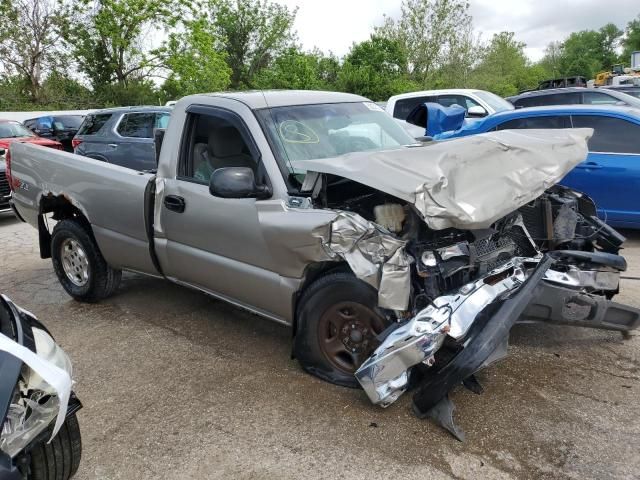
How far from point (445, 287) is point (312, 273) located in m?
0.85

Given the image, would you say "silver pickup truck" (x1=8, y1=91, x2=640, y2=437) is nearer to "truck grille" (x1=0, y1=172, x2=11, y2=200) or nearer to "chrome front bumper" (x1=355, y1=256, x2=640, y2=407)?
"chrome front bumper" (x1=355, y1=256, x2=640, y2=407)

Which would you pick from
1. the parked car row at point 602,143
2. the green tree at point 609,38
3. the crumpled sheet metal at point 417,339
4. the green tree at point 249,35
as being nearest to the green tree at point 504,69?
the green tree at point 249,35

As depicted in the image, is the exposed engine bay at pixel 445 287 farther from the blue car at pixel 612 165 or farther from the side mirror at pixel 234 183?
the blue car at pixel 612 165

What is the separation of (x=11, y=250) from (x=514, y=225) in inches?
280

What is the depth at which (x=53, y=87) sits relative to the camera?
99.6 feet

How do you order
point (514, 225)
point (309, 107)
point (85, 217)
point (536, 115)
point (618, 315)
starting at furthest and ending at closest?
point (536, 115), point (85, 217), point (309, 107), point (514, 225), point (618, 315)

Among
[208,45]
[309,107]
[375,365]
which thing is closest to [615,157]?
[309,107]

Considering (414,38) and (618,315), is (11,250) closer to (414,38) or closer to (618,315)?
(618,315)

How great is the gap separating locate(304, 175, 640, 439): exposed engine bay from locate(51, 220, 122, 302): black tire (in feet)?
8.95

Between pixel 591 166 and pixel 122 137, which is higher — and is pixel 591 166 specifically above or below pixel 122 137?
below

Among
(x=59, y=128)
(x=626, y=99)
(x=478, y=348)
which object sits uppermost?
(x=626, y=99)

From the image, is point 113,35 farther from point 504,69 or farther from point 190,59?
point 504,69

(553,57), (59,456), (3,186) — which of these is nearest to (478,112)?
(3,186)

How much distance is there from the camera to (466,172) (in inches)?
127
